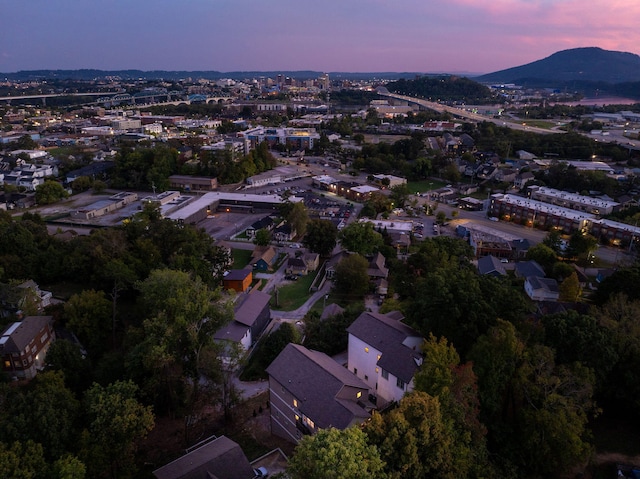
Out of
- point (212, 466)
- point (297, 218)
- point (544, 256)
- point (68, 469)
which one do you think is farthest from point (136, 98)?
point (212, 466)

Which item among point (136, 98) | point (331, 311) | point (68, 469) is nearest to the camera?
point (68, 469)

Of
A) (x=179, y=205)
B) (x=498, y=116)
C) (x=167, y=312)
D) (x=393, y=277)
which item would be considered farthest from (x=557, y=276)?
(x=498, y=116)

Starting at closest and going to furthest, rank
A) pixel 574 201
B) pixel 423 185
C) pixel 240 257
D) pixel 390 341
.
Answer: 1. pixel 390 341
2. pixel 240 257
3. pixel 574 201
4. pixel 423 185

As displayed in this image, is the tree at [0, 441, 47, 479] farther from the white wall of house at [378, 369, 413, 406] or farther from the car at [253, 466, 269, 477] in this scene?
the white wall of house at [378, 369, 413, 406]

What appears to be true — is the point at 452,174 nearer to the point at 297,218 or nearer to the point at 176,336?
the point at 297,218

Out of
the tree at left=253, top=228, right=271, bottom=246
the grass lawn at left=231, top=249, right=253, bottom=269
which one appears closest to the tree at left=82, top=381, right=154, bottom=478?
the grass lawn at left=231, top=249, right=253, bottom=269

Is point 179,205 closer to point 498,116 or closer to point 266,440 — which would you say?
point 266,440

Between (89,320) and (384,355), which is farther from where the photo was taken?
(89,320)

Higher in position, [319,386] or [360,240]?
[319,386]
